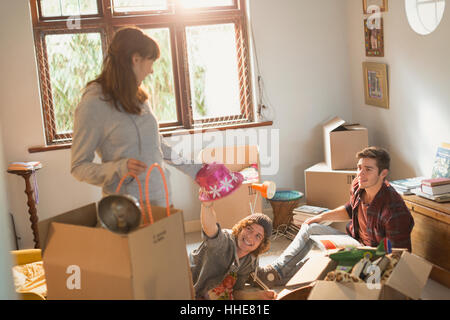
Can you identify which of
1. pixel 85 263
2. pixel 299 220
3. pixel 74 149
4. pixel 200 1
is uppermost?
pixel 200 1

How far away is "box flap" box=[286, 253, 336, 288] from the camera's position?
2580 millimetres

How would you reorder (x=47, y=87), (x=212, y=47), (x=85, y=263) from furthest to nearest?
(x=212, y=47) < (x=47, y=87) < (x=85, y=263)

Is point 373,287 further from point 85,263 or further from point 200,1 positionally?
point 200,1

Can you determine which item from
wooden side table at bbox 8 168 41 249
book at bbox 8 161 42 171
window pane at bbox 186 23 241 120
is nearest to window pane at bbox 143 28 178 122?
window pane at bbox 186 23 241 120

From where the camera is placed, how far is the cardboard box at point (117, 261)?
1.63 m

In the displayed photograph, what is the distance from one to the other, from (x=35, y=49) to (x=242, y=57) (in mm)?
1732

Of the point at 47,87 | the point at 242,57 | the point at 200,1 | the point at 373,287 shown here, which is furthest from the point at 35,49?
the point at 373,287

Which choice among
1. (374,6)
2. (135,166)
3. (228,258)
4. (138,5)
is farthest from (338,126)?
(135,166)

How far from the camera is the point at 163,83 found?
4.69 meters

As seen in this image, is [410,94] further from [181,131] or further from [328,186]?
[181,131]

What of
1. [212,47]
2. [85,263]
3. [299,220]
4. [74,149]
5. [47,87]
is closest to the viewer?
[85,263]

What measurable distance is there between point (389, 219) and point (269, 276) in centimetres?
79

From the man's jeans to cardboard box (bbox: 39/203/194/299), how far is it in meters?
1.62

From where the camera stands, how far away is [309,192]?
452 centimetres
